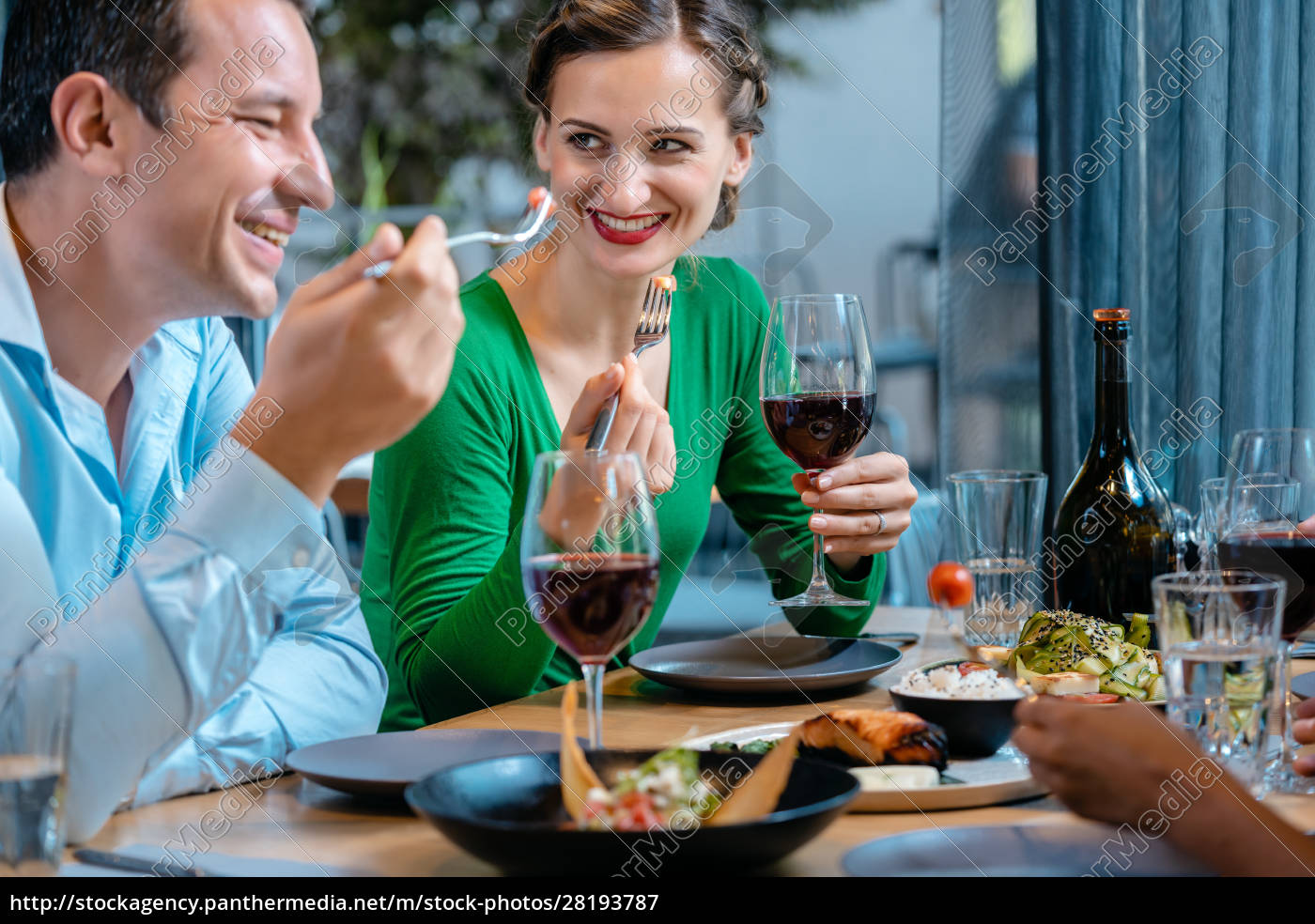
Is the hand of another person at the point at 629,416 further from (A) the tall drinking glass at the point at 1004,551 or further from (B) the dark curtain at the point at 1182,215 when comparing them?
(B) the dark curtain at the point at 1182,215

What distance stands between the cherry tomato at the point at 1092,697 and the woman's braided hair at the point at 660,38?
1.03 meters

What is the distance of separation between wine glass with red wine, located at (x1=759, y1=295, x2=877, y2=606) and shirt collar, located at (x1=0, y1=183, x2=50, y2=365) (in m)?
0.69

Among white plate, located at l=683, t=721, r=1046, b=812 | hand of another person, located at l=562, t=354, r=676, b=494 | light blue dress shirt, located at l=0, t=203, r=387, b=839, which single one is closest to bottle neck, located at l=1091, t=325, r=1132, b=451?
hand of another person, located at l=562, t=354, r=676, b=494

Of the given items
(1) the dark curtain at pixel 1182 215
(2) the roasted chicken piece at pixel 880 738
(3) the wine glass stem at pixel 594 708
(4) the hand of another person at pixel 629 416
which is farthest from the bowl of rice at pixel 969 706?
(1) the dark curtain at pixel 1182 215

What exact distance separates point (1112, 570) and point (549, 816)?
2.97ft

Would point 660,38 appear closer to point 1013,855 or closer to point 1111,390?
point 1111,390

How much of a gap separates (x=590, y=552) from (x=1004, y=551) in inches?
30.7

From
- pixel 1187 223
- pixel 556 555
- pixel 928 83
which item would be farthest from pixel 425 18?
pixel 556 555

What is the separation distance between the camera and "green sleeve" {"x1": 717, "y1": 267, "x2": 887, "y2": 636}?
1810 mm

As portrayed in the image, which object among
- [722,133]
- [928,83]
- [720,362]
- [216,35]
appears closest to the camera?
[216,35]

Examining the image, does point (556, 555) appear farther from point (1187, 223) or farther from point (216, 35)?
point (1187, 223)

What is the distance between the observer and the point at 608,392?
4.19ft

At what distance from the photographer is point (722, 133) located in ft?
5.90

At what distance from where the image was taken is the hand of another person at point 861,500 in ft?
4.58
